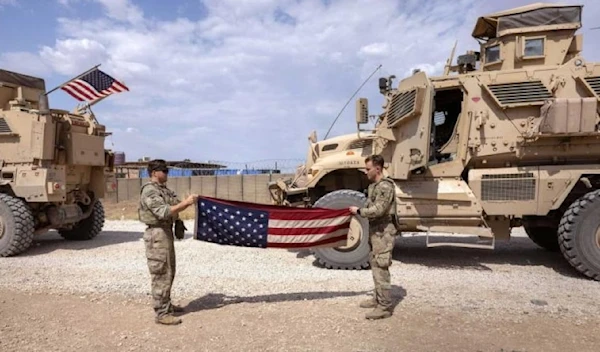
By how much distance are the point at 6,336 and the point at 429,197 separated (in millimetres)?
5507

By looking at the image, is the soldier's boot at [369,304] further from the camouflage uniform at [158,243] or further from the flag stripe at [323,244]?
the camouflage uniform at [158,243]

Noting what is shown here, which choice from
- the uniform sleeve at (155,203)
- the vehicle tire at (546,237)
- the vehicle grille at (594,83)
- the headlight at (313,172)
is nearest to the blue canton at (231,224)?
the uniform sleeve at (155,203)

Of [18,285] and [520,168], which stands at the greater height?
[520,168]

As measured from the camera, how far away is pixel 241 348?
3916 millimetres

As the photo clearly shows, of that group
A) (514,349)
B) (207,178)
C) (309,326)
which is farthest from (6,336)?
(207,178)

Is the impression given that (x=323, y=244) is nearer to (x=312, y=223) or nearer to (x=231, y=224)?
(x=312, y=223)

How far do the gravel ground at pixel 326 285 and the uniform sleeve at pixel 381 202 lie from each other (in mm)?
1068

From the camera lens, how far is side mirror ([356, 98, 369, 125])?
24.5 ft

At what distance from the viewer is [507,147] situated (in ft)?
22.2

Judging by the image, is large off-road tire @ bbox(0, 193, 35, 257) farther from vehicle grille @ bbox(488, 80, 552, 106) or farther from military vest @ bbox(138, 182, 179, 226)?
vehicle grille @ bbox(488, 80, 552, 106)

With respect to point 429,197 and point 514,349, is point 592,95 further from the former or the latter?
point 514,349

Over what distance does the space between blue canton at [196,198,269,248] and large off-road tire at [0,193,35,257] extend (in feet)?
16.4

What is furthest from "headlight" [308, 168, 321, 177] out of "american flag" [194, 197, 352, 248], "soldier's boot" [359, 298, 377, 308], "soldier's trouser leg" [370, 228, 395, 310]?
"soldier's boot" [359, 298, 377, 308]

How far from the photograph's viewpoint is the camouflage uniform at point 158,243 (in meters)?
4.58
